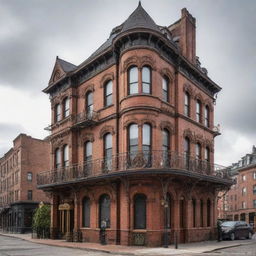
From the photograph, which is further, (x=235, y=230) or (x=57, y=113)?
(x=57, y=113)

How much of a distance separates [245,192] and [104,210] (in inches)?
2091

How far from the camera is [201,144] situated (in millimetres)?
30406

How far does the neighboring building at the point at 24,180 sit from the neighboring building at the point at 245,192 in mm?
31749

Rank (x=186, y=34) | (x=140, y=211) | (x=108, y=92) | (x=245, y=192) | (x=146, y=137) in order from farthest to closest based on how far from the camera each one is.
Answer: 1. (x=245, y=192)
2. (x=186, y=34)
3. (x=108, y=92)
4. (x=146, y=137)
5. (x=140, y=211)

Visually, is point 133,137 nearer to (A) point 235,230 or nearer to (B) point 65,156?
(B) point 65,156

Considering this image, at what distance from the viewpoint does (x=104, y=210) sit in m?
26.6

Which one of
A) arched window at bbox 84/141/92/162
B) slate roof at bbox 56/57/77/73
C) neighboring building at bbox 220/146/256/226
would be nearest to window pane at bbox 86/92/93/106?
arched window at bbox 84/141/92/162

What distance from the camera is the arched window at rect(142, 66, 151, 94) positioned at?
82.0ft

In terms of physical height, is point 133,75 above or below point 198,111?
above

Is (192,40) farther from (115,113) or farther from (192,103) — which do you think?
(115,113)

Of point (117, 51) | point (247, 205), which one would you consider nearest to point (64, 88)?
point (117, 51)

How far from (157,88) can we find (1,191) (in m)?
48.6

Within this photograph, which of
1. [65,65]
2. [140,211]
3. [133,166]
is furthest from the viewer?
[65,65]

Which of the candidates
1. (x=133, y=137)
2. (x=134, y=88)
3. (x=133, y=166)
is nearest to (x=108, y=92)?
(x=134, y=88)
